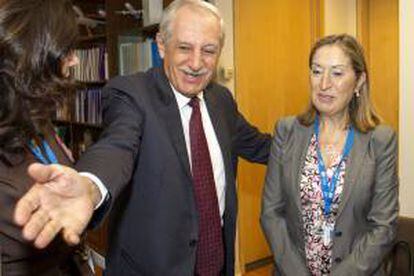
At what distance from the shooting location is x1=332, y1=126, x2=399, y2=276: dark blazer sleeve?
1624mm

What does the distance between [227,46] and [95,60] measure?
4.50 feet

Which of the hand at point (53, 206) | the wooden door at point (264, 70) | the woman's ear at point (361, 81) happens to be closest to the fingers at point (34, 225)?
the hand at point (53, 206)

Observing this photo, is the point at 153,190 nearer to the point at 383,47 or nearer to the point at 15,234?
the point at 15,234

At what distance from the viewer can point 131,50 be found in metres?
3.48

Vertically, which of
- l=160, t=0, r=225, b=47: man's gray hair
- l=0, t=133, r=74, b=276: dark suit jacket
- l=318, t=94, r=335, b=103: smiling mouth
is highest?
l=160, t=0, r=225, b=47: man's gray hair

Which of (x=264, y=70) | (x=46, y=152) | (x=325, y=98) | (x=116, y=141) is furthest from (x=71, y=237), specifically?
(x=264, y=70)

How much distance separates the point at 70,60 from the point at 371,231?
3.91ft

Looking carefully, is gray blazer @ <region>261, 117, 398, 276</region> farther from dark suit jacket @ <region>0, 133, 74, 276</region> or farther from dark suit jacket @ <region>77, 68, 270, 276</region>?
dark suit jacket @ <region>0, 133, 74, 276</region>

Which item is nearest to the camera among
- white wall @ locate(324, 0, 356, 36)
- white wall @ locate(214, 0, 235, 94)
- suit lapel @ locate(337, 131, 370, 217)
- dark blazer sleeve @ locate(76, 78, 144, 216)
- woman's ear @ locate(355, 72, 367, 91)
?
dark blazer sleeve @ locate(76, 78, 144, 216)

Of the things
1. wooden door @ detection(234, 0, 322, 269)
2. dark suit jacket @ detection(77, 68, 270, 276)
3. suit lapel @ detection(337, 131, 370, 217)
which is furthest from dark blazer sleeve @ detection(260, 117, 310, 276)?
wooden door @ detection(234, 0, 322, 269)

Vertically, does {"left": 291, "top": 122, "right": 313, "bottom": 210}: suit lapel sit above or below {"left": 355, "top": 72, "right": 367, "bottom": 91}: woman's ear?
below

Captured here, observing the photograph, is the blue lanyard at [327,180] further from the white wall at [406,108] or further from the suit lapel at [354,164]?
the white wall at [406,108]

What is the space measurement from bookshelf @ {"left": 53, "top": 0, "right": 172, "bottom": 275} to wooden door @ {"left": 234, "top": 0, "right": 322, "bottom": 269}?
77 cm

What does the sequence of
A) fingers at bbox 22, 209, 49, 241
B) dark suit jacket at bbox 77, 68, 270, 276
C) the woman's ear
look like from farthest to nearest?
the woman's ear, dark suit jacket at bbox 77, 68, 270, 276, fingers at bbox 22, 209, 49, 241
